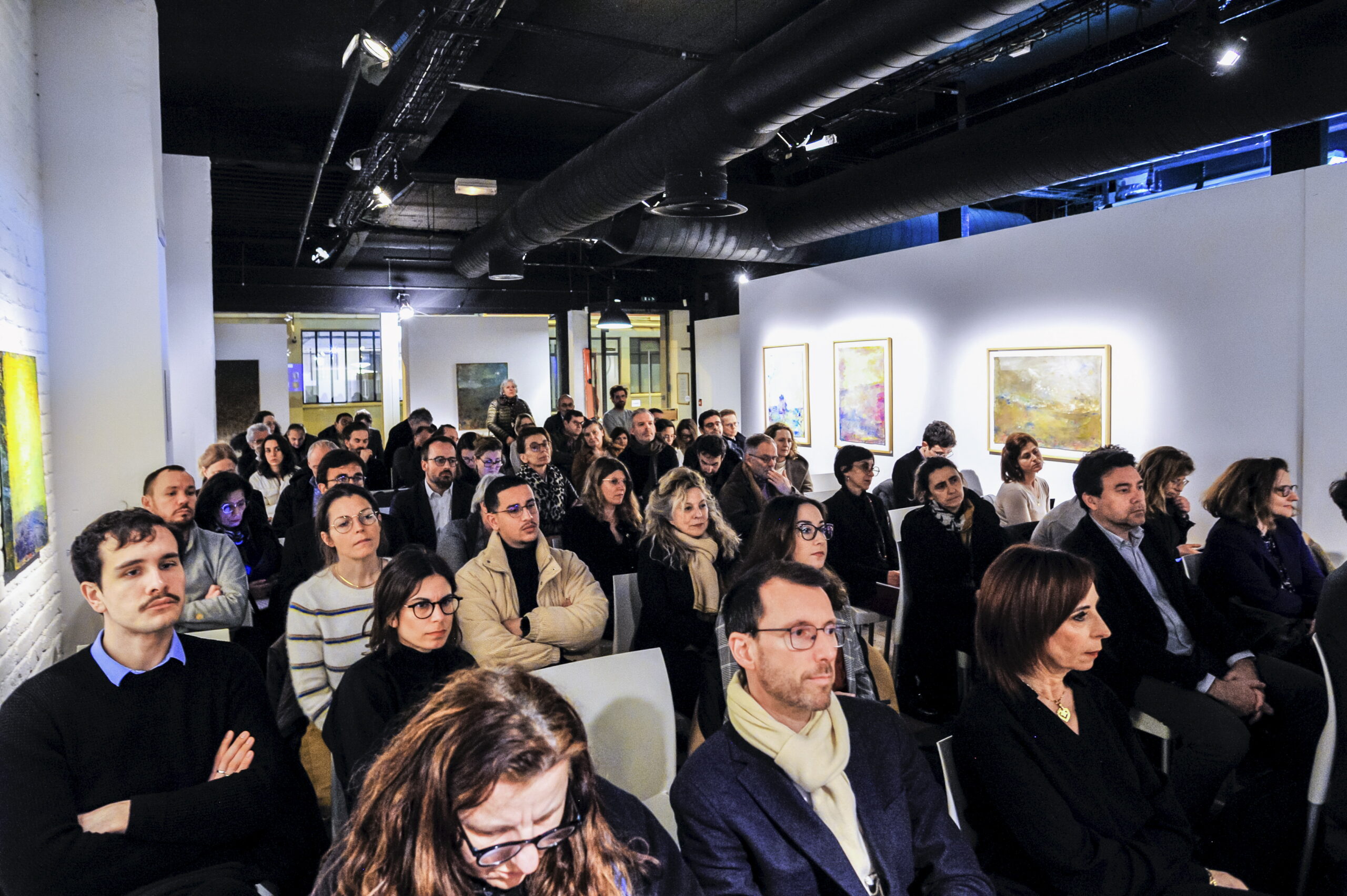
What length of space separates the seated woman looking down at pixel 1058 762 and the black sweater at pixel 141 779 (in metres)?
1.89

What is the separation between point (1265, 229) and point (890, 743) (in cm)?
576

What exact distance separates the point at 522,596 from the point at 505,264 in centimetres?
743

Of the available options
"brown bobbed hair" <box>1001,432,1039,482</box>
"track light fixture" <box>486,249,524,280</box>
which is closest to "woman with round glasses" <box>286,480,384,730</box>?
"brown bobbed hair" <box>1001,432,1039,482</box>

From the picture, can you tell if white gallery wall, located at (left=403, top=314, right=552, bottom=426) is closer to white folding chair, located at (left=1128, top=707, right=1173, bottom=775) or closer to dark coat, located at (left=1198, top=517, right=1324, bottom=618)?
dark coat, located at (left=1198, top=517, right=1324, bottom=618)

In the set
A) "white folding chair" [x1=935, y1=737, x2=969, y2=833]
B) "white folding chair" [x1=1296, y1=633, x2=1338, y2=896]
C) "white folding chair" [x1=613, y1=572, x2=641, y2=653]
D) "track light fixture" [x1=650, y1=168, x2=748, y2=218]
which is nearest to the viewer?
"white folding chair" [x1=935, y1=737, x2=969, y2=833]

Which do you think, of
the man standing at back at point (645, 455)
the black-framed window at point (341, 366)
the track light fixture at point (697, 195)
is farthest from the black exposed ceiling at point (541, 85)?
the black-framed window at point (341, 366)

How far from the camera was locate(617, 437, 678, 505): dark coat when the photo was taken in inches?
305

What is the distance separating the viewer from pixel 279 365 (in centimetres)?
1645

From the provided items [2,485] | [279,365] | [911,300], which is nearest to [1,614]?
[2,485]

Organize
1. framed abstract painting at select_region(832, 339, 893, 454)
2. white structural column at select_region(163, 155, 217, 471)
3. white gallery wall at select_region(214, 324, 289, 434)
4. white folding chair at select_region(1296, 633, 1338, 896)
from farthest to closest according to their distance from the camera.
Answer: white gallery wall at select_region(214, 324, 289, 434) < framed abstract painting at select_region(832, 339, 893, 454) < white structural column at select_region(163, 155, 217, 471) < white folding chair at select_region(1296, 633, 1338, 896)

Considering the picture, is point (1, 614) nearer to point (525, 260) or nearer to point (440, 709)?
point (440, 709)

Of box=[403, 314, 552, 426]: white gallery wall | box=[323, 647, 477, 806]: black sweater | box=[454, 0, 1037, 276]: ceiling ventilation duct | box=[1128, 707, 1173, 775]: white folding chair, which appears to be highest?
box=[454, 0, 1037, 276]: ceiling ventilation duct

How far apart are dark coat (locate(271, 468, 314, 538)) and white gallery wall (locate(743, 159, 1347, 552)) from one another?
19.6ft

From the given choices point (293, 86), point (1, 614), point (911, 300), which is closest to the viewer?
point (1, 614)
